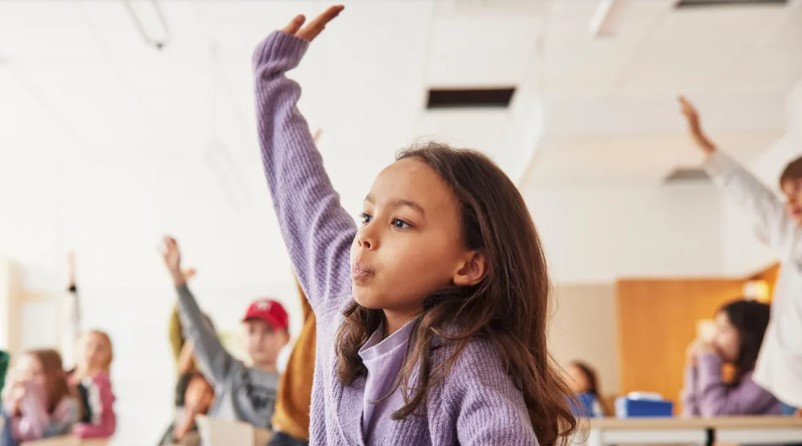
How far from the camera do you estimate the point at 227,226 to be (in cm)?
905

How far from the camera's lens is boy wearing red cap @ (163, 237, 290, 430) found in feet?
12.9

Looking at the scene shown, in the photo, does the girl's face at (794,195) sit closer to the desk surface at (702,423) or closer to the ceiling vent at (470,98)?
the desk surface at (702,423)

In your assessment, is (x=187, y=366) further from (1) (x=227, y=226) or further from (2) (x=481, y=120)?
(1) (x=227, y=226)

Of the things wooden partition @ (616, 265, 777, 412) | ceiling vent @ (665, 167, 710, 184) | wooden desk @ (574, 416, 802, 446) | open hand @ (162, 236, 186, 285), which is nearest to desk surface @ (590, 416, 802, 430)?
wooden desk @ (574, 416, 802, 446)

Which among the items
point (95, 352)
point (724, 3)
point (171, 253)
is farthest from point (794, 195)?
point (95, 352)

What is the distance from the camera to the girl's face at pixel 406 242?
3.91ft

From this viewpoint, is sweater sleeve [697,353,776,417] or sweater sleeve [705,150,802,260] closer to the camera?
sweater sleeve [705,150,802,260]

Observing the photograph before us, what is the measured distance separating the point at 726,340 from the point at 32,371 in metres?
2.98

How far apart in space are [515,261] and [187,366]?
12.8ft

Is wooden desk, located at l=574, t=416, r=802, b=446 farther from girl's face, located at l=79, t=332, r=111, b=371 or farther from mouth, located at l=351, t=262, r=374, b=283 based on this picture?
mouth, located at l=351, t=262, r=374, b=283

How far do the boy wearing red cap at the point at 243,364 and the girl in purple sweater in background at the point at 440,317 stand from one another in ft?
8.57

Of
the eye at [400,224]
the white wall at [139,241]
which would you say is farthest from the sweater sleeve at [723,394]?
the white wall at [139,241]

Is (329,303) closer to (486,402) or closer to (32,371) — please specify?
(486,402)

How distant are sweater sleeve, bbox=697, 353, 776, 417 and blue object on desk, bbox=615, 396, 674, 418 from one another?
0.15 m
